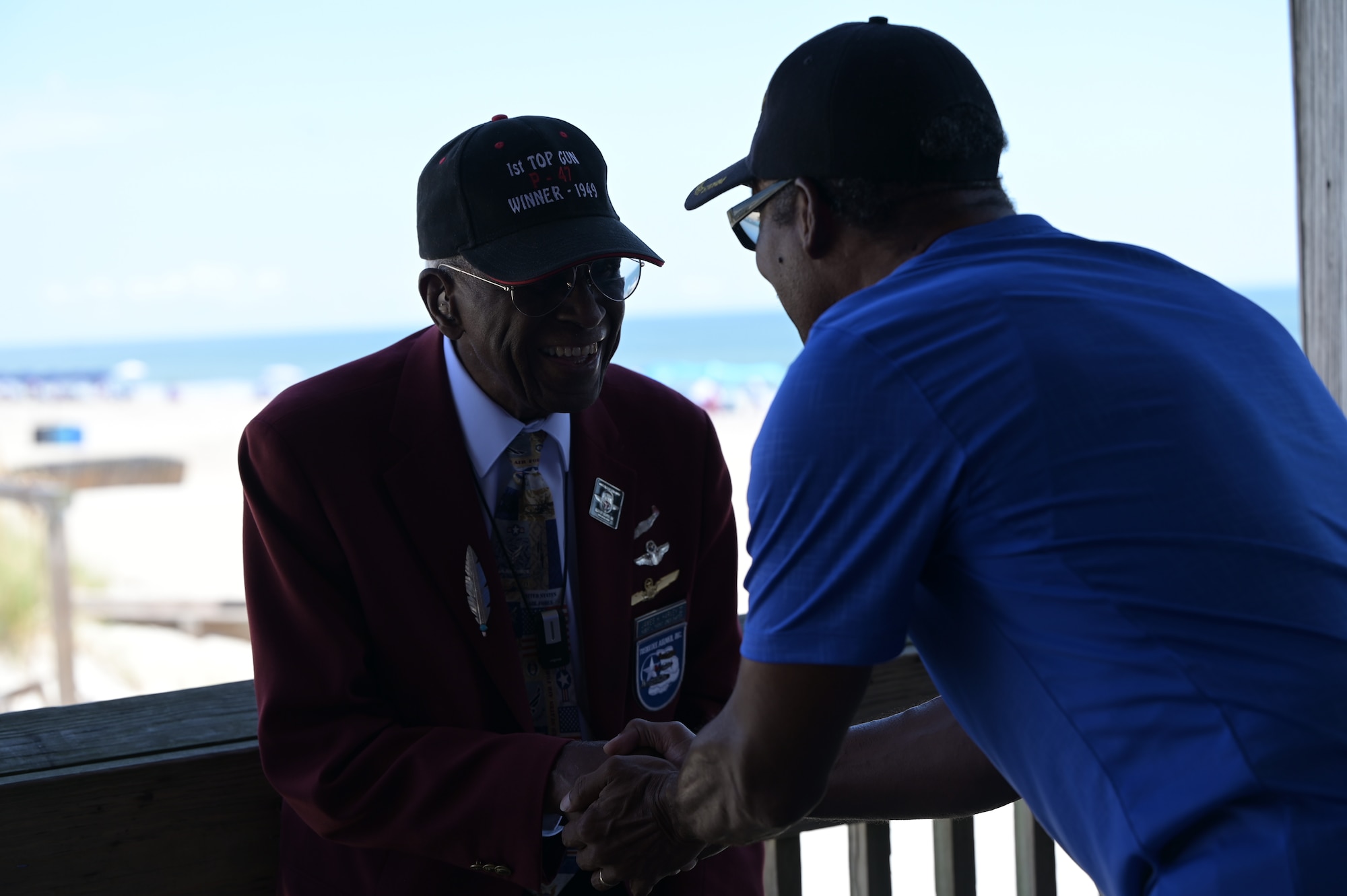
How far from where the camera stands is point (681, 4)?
6112cm

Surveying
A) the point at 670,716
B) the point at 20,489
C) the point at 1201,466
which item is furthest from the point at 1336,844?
the point at 20,489

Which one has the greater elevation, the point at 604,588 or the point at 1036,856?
the point at 604,588

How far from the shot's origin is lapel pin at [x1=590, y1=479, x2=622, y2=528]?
75.5 inches

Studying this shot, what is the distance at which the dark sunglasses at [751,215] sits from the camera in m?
1.49

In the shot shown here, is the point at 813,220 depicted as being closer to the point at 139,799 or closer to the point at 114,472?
the point at 139,799

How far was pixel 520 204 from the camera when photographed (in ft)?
6.25

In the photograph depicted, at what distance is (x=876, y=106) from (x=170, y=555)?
23606 millimetres

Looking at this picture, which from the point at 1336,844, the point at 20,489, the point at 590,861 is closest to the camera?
the point at 1336,844

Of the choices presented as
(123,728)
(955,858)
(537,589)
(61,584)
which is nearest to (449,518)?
(537,589)

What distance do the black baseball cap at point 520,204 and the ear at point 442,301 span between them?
44 millimetres

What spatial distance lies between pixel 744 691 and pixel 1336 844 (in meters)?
0.58

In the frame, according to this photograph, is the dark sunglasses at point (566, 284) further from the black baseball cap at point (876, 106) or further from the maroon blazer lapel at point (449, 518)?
the black baseball cap at point (876, 106)

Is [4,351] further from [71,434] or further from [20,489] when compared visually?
[20,489]

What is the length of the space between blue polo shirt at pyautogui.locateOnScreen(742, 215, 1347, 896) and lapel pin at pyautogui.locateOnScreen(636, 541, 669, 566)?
681 millimetres
